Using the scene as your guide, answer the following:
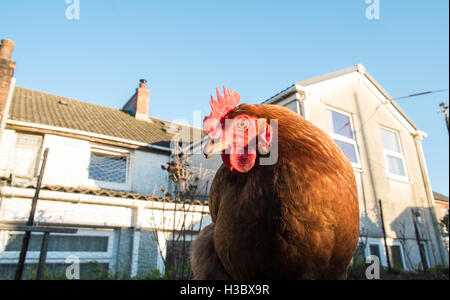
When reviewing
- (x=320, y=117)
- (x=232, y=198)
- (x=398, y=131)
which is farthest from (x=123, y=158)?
(x=398, y=131)

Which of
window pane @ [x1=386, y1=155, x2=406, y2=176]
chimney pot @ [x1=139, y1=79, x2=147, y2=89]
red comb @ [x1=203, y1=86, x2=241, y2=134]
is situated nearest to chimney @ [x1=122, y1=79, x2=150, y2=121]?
chimney pot @ [x1=139, y1=79, x2=147, y2=89]

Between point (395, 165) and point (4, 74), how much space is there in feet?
47.7

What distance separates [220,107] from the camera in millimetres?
2043

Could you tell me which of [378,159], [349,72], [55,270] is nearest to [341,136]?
[378,159]

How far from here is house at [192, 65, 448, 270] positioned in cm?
900

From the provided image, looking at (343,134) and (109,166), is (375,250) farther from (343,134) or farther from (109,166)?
(109,166)

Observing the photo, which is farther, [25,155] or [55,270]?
[25,155]

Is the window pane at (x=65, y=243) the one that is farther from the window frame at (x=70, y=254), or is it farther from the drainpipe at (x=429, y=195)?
the drainpipe at (x=429, y=195)

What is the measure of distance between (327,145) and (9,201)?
7.62 metres

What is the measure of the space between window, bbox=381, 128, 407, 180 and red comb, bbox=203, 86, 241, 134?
34.8ft

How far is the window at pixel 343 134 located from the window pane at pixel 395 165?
2.52 m

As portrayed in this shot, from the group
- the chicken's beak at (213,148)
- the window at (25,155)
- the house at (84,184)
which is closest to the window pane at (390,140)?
the house at (84,184)
